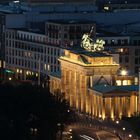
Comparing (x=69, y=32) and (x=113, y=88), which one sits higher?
(x=69, y=32)

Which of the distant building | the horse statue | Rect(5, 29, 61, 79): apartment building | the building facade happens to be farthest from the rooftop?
Rect(5, 29, 61, 79): apartment building

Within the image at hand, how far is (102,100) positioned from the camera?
9406 centimetres

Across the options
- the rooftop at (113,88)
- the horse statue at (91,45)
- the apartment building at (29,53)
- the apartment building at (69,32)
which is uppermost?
the horse statue at (91,45)

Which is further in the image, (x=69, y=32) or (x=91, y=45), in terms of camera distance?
(x=69, y=32)

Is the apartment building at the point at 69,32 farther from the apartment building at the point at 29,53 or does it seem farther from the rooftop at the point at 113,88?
the rooftop at the point at 113,88

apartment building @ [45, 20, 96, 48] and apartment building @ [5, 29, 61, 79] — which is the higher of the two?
apartment building @ [45, 20, 96, 48]

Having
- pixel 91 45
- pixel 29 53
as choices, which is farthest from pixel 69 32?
pixel 91 45

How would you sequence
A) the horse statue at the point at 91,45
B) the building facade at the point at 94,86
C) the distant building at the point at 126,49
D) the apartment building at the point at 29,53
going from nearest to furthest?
1. the building facade at the point at 94,86
2. the horse statue at the point at 91,45
3. the distant building at the point at 126,49
4. the apartment building at the point at 29,53

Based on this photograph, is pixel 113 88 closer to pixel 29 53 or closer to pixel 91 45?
pixel 91 45

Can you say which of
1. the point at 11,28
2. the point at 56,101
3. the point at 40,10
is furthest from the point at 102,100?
the point at 40,10

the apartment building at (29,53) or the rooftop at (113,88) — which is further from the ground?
the rooftop at (113,88)

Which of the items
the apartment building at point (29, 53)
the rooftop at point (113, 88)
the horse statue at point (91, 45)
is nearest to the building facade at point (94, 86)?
the rooftop at point (113, 88)

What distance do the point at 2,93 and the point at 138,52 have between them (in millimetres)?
31348

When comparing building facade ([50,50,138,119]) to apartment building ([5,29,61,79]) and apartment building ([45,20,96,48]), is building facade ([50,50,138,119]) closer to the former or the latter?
apartment building ([5,29,61,79])
